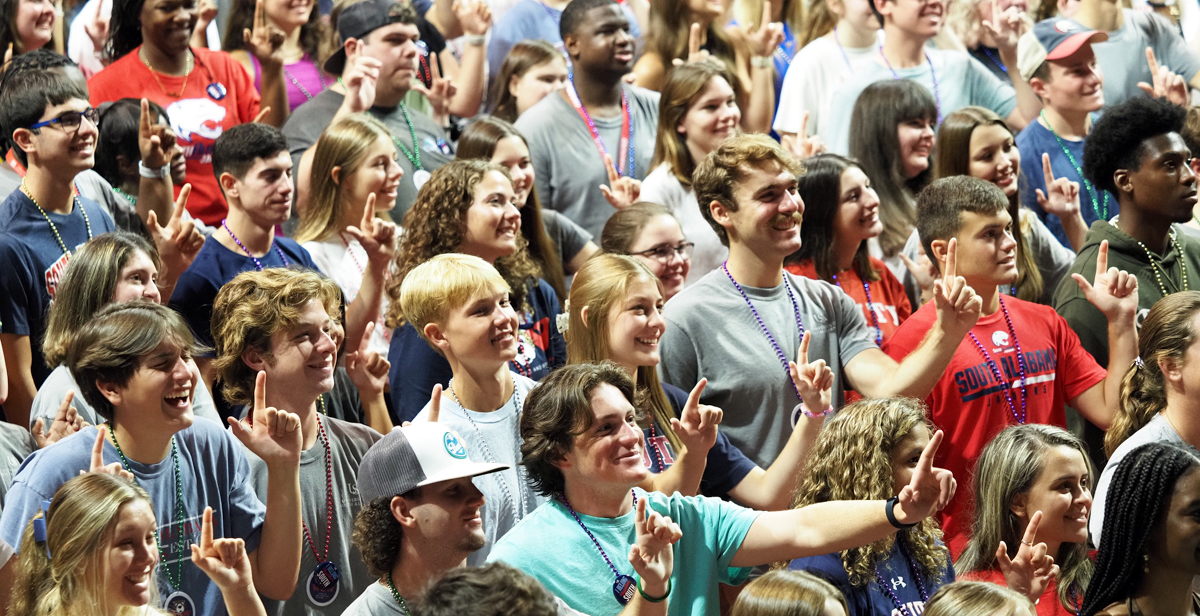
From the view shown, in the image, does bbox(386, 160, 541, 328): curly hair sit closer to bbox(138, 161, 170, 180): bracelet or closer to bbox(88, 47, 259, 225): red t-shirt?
bbox(138, 161, 170, 180): bracelet

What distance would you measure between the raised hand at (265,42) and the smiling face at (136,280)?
2576 mm

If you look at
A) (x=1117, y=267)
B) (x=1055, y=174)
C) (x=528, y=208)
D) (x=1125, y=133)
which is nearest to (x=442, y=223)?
(x=528, y=208)

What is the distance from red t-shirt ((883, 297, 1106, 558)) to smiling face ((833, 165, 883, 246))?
0.47m

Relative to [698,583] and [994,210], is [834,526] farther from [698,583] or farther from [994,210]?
[994,210]

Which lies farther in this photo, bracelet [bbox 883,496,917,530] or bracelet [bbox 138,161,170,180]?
bracelet [bbox 138,161,170,180]

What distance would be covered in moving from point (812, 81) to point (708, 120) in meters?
1.32

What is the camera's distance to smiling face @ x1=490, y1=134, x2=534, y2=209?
5848mm

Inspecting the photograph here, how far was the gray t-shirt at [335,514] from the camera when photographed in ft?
13.4

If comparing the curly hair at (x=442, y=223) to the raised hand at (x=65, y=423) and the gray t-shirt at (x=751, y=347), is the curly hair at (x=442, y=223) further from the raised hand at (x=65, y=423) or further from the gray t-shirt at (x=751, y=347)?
the raised hand at (x=65, y=423)

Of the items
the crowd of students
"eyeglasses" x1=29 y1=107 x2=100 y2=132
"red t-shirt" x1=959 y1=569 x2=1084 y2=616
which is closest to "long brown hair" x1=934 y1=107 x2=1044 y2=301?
the crowd of students

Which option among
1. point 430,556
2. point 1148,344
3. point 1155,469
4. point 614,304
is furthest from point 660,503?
point 1148,344

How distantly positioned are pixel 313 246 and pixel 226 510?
1.75 m

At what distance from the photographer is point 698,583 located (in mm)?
3664

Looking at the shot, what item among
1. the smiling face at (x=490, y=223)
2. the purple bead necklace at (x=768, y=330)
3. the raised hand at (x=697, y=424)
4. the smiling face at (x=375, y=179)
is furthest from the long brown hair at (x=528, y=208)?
the raised hand at (x=697, y=424)
